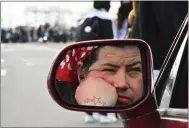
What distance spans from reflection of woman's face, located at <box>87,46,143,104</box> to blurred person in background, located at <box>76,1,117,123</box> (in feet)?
14.2

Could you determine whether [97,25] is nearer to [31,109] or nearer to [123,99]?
[31,109]

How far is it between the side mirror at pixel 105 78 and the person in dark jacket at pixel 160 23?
198 cm

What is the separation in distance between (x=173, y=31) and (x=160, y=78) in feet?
6.10

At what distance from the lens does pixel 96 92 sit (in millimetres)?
1822

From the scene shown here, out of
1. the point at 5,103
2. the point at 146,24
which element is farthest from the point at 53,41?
the point at 146,24

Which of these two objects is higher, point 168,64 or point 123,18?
point 168,64

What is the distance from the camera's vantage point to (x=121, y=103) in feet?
6.00

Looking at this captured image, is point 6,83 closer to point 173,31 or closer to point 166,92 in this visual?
point 173,31

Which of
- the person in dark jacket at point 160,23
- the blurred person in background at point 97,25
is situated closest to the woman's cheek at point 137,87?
the person in dark jacket at point 160,23

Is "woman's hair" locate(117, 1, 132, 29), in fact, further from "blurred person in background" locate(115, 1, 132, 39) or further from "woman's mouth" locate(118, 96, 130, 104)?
"woman's mouth" locate(118, 96, 130, 104)

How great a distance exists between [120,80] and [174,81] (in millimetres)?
428

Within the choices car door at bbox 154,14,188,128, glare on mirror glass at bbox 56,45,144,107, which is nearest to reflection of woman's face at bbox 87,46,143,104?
glare on mirror glass at bbox 56,45,144,107

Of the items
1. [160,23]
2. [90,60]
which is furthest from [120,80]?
[160,23]

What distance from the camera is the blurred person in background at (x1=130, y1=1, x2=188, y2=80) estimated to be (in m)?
3.86
